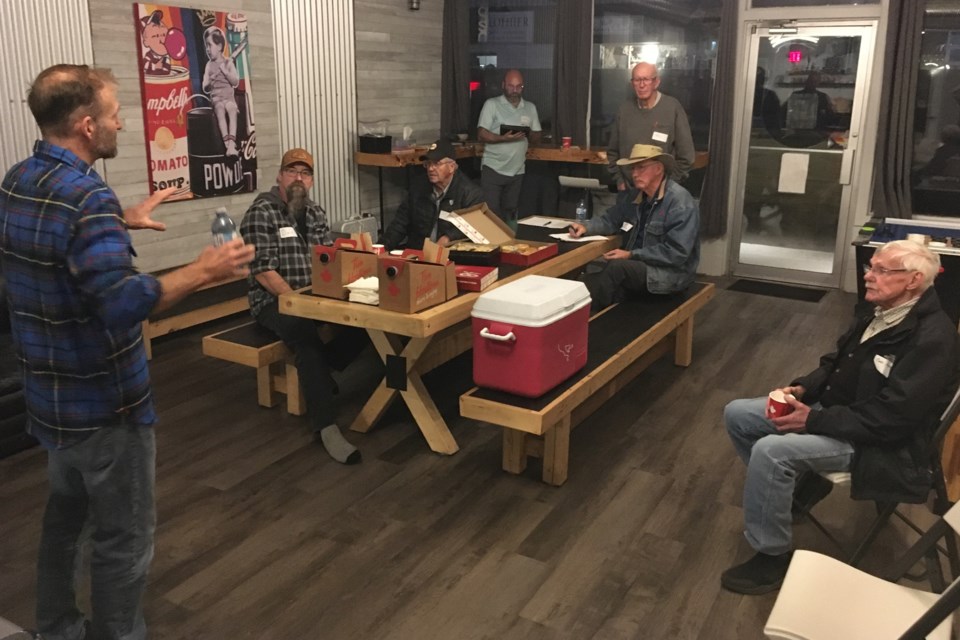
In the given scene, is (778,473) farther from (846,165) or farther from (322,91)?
(322,91)

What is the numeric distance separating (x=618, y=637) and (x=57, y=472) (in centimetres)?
154

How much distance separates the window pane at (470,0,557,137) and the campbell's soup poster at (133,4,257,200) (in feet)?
8.47

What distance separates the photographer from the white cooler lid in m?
2.92

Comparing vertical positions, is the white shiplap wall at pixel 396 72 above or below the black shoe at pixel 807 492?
above

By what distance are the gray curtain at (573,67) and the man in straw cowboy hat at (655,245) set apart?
8.96ft

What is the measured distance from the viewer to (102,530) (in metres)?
1.98

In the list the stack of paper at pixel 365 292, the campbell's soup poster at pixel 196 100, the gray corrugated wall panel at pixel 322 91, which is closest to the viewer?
the stack of paper at pixel 365 292

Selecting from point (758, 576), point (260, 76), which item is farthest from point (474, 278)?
point (260, 76)

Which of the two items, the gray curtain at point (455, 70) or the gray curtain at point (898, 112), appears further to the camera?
the gray curtain at point (455, 70)

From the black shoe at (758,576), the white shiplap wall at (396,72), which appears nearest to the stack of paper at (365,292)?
the black shoe at (758,576)

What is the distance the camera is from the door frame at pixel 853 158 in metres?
5.97

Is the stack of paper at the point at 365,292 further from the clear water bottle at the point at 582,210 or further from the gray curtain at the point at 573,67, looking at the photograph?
the gray curtain at the point at 573,67

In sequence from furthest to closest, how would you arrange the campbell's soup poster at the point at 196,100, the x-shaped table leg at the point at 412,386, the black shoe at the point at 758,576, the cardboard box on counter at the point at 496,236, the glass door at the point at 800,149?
the glass door at the point at 800,149 < the campbell's soup poster at the point at 196,100 < the cardboard box on counter at the point at 496,236 < the x-shaped table leg at the point at 412,386 < the black shoe at the point at 758,576

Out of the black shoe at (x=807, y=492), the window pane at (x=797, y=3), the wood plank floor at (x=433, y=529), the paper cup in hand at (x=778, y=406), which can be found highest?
the window pane at (x=797, y=3)
